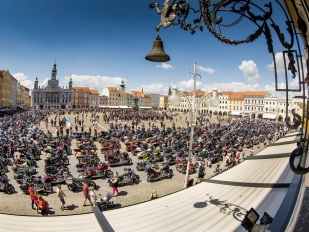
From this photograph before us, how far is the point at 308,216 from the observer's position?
206cm

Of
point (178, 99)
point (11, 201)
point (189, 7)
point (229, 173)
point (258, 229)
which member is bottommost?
point (11, 201)

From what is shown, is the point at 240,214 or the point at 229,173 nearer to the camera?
the point at 240,214

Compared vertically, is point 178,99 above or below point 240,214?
above

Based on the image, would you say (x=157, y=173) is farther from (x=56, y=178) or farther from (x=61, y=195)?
(x=61, y=195)

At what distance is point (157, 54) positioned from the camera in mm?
3520

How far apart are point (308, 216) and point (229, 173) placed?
19.6 ft

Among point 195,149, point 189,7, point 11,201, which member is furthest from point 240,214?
point 195,149

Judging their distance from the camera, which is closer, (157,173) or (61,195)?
(61,195)

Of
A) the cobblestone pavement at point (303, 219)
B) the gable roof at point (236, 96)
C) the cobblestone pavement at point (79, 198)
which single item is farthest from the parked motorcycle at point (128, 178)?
the gable roof at point (236, 96)

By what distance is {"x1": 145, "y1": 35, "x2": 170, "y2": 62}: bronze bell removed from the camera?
3.53 m

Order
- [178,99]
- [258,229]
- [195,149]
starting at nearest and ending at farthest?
1. [258,229]
2. [178,99]
3. [195,149]

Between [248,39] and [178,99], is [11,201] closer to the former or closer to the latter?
[178,99]

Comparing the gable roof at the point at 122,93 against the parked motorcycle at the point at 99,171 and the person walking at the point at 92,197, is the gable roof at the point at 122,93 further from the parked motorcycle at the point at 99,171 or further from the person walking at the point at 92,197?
the person walking at the point at 92,197

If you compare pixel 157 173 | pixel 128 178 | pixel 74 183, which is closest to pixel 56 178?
pixel 74 183
